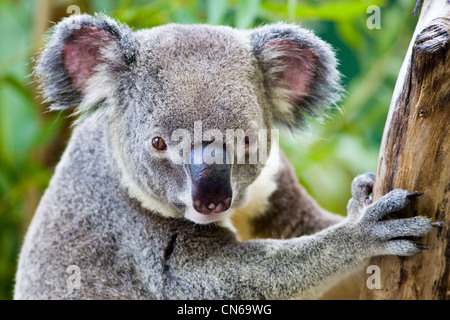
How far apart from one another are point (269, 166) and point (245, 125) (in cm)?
71

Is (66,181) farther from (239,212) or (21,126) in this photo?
(21,126)

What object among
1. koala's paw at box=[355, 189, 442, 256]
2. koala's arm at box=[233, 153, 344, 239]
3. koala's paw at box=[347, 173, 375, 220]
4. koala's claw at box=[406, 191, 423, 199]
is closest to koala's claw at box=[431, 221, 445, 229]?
koala's paw at box=[355, 189, 442, 256]

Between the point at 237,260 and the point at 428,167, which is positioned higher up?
the point at 428,167

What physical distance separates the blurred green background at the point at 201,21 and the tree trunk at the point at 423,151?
6.10 ft

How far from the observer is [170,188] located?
8.22 feet

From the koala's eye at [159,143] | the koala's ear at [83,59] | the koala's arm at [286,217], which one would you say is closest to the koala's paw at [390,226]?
the koala's arm at [286,217]

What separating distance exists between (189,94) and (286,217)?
1.22 metres

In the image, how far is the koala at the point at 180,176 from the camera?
2.39m

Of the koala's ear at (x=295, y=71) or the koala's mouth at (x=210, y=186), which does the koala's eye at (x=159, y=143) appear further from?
the koala's ear at (x=295, y=71)

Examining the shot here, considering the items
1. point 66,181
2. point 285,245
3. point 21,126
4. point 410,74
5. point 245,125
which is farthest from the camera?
point 21,126

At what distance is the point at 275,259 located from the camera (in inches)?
104

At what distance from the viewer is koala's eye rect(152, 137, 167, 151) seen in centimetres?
243

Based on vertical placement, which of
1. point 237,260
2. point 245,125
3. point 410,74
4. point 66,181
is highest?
point 410,74

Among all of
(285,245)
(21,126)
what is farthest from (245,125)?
(21,126)
